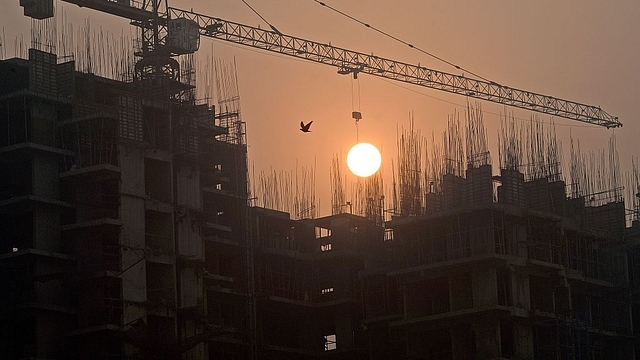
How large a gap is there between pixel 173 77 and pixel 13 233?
11.7 meters

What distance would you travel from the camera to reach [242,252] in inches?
3246

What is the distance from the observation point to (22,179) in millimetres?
73938

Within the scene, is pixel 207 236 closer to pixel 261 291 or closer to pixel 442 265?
pixel 261 291

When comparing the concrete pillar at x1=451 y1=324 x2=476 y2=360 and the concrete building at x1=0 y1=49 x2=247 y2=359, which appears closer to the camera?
the concrete building at x1=0 y1=49 x2=247 y2=359

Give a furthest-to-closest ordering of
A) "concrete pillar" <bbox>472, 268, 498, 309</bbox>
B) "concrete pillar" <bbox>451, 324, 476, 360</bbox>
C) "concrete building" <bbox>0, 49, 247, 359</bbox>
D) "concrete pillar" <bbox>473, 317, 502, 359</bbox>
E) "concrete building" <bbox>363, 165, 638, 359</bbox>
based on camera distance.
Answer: "concrete pillar" <bbox>451, 324, 476, 360</bbox> → "concrete building" <bbox>363, 165, 638, 359</bbox> → "concrete pillar" <bbox>472, 268, 498, 309</bbox> → "concrete pillar" <bbox>473, 317, 502, 359</bbox> → "concrete building" <bbox>0, 49, 247, 359</bbox>

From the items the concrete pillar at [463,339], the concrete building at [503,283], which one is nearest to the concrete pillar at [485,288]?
the concrete building at [503,283]

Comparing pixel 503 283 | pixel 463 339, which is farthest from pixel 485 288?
pixel 463 339

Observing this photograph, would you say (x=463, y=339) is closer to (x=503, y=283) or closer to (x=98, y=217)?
(x=503, y=283)

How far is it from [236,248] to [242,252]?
425mm

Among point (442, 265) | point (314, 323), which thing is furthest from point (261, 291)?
point (442, 265)

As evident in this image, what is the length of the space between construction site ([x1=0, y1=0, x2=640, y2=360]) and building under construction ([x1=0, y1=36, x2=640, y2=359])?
0.10 m

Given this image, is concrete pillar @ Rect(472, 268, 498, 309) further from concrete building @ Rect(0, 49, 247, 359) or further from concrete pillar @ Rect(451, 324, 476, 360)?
concrete building @ Rect(0, 49, 247, 359)

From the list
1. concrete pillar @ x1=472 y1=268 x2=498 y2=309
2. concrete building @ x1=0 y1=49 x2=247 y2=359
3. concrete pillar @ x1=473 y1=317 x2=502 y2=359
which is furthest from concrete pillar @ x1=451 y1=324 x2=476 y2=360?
concrete building @ x1=0 y1=49 x2=247 y2=359

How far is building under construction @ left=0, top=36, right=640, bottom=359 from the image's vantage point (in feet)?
234
